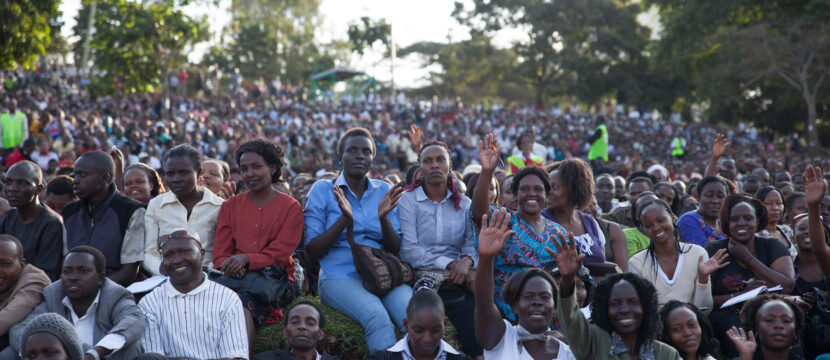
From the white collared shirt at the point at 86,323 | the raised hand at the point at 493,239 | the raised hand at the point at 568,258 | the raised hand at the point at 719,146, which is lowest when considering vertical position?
the white collared shirt at the point at 86,323

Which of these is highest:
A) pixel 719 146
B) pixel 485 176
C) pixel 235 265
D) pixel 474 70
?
pixel 474 70

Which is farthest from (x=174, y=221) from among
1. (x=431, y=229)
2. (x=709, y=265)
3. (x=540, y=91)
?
(x=540, y=91)

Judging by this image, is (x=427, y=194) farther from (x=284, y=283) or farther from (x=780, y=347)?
(x=780, y=347)

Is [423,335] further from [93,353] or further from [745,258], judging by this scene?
[745,258]

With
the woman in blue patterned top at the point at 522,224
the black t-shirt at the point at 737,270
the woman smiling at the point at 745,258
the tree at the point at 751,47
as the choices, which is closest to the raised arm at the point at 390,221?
the woman in blue patterned top at the point at 522,224

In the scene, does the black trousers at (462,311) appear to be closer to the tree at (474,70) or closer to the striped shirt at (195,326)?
the striped shirt at (195,326)

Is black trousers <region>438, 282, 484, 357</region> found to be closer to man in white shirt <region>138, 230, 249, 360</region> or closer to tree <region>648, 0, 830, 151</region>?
man in white shirt <region>138, 230, 249, 360</region>

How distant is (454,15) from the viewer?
2029 inches

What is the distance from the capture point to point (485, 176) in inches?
191

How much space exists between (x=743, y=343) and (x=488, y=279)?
1.68 m

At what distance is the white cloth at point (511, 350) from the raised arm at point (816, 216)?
2196mm

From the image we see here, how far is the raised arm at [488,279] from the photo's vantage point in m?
4.09

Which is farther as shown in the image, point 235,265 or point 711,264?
point 711,264

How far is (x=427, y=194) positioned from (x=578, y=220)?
1078 millimetres
